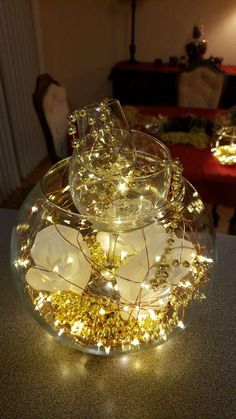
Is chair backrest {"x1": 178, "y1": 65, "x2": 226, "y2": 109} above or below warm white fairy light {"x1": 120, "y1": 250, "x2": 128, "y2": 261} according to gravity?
below

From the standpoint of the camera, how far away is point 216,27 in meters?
2.95

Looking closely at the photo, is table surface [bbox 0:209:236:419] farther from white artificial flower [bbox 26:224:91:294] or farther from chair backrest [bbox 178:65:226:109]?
chair backrest [bbox 178:65:226:109]

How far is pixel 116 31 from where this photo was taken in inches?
121

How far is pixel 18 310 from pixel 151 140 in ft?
1.29

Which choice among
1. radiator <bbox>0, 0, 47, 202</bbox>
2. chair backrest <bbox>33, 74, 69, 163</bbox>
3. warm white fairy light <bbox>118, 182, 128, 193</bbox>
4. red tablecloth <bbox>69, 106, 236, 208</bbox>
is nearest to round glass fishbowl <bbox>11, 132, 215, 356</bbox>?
warm white fairy light <bbox>118, 182, 128, 193</bbox>

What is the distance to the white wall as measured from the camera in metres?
2.94

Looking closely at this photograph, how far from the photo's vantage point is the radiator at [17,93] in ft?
8.03

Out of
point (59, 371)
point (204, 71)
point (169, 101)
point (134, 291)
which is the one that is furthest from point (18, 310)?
point (169, 101)

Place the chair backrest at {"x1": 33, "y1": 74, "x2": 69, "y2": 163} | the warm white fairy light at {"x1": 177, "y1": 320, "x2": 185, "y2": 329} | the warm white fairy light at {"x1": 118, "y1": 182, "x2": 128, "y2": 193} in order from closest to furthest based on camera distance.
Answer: the warm white fairy light at {"x1": 118, "y1": 182, "x2": 128, "y2": 193} → the warm white fairy light at {"x1": 177, "y1": 320, "x2": 185, "y2": 329} → the chair backrest at {"x1": 33, "y1": 74, "x2": 69, "y2": 163}

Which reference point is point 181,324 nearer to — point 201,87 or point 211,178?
point 211,178

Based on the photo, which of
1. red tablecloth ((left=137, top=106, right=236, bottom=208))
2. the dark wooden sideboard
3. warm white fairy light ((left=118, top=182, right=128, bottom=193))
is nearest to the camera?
warm white fairy light ((left=118, top=182, right=128, bottom=193))

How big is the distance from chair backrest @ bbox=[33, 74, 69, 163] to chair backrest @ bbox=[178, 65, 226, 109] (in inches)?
34.1

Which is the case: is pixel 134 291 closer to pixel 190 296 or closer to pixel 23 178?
pixel 190 296

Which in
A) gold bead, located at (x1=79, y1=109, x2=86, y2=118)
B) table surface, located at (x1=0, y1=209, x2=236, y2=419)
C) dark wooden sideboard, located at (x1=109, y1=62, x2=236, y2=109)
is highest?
gold bead, located at (x1=79, y1=109, x2=86, y2=118)
